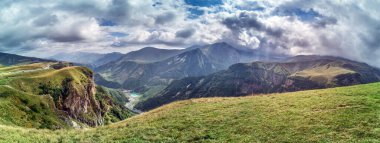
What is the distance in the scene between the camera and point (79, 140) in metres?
34.2

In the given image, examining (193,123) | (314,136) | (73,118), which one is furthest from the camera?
(73,118)

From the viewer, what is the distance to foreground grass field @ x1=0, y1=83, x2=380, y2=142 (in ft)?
96.3

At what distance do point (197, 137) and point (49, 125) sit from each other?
417ft

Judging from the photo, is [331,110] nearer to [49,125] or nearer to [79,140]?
[79,140]

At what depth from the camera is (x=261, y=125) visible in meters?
33.7

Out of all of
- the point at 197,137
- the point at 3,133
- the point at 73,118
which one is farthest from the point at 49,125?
the point at 197,137

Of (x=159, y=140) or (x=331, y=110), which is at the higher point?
(x=331, y=110)

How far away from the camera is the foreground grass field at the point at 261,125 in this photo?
96.3 feet

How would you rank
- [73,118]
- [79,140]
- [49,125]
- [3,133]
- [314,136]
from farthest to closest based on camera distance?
[73,118], [49,125], [79,140], [3,133], [314,136]

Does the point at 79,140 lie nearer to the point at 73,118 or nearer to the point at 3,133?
the point at 3,133

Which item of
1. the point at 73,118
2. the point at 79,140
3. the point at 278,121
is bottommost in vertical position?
the point at 73,118

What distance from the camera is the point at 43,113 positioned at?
144m

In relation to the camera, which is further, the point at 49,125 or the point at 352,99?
the point at 49,125

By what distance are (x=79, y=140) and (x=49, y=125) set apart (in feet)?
389
